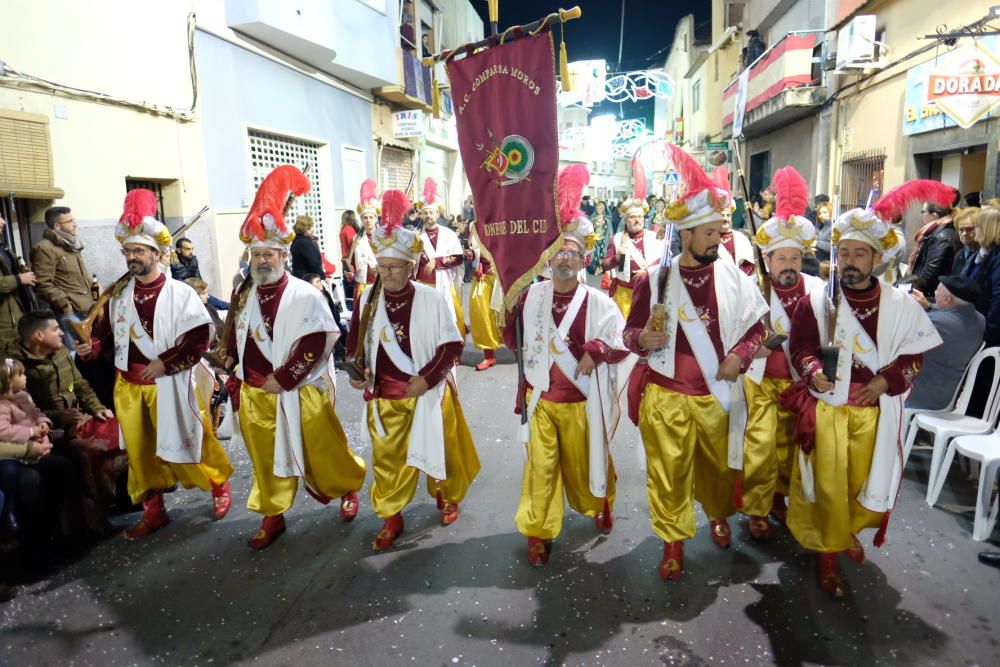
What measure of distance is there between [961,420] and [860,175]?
10.1 m

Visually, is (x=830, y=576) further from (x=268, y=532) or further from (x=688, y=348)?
(x=268, y=532)

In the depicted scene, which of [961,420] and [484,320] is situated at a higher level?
[484,320]

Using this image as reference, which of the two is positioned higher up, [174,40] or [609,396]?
[174,40]

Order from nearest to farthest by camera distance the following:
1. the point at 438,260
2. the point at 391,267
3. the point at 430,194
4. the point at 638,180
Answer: the point at 391,267
the point at 638,180
the point at 438,260
the point at 430,194

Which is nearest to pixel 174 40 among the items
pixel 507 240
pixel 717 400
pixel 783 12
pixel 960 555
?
pixel 507 240

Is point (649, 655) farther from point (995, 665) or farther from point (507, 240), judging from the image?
point (507, 240)

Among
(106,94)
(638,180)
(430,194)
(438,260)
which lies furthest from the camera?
(430,194)

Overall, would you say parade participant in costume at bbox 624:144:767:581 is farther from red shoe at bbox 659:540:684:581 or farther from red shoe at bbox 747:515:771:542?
red shoe at bbox 747:515:771:542

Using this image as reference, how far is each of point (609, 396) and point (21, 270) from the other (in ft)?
15.9

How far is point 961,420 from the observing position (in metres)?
4.32

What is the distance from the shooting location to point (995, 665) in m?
2.74

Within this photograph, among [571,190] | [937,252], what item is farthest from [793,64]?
[571,190]

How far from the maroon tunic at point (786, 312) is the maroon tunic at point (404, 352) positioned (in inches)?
70.0

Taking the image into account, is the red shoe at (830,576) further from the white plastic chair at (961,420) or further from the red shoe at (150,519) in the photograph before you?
the red shoe at (150,519)
